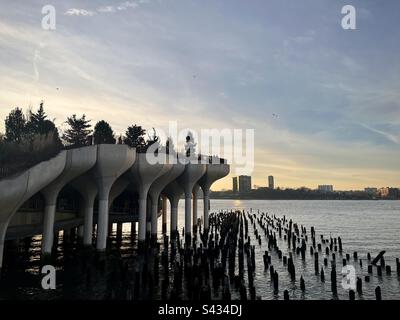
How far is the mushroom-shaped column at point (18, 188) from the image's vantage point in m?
21.6

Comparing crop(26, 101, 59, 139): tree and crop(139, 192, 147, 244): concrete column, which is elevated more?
crop(26, 101, 59, 139): tree

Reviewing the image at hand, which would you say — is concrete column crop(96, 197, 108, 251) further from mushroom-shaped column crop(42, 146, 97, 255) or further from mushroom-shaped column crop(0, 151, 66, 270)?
mushroom-shaped column crop(0, 151, 66, 270)

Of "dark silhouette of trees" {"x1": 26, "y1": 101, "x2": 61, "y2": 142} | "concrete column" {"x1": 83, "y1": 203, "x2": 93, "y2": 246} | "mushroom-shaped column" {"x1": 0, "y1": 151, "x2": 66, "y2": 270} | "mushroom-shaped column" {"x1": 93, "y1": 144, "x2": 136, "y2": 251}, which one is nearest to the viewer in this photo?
"mushroom-shaped column" {"x1": 0, "y1": 151, "x2": 66, "y2": 270}

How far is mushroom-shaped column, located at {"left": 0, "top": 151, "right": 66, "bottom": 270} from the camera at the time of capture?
70.7 feet

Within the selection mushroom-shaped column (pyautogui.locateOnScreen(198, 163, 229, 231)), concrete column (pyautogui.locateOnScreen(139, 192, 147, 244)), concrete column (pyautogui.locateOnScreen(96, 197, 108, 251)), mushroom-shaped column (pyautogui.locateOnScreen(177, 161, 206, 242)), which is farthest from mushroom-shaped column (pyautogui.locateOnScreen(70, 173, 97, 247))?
mushroom-shaped column (pyautogui.locateOnScreen(198, 163, 229, 231))

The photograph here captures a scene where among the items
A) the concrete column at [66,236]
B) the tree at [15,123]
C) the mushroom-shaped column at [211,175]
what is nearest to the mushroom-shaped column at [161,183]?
the mushroom-shaped column at [211,175]

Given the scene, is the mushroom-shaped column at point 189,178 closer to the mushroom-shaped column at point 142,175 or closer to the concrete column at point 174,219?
the concrete column at point 174,219

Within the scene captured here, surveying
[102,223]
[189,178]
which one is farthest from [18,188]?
[189,178]

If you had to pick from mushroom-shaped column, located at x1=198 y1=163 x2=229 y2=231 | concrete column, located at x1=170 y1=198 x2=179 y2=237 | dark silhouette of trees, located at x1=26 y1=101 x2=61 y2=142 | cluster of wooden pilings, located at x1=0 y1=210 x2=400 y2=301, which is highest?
dark silhouette of trees, located at x1=26 y1=101 x2=61 y2=142

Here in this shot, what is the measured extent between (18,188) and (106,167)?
14433 millimetres

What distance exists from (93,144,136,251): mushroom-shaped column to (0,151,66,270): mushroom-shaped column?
8.63 m

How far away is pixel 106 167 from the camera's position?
36.9m

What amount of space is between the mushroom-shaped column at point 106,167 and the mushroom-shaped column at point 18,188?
8.63 meters
